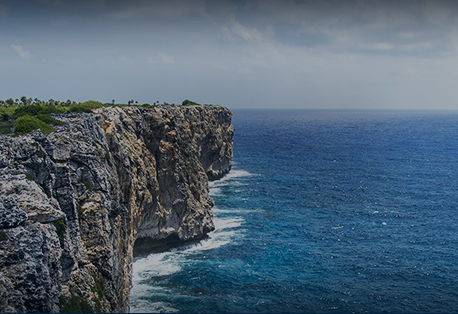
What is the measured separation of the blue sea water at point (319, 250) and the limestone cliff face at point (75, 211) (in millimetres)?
9658

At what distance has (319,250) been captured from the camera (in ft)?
192

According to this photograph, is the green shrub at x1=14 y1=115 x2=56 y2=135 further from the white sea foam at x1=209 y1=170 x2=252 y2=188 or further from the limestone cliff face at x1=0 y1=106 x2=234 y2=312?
the white sea foam at x1=209 y1=170 x2=252 y2=188

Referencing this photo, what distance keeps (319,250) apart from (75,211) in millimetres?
43364

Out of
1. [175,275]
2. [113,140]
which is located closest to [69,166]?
[113,140]

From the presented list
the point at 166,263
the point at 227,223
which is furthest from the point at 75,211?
the point at 227,223

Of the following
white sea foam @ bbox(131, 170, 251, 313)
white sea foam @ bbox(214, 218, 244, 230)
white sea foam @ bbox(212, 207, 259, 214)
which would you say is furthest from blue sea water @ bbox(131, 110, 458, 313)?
white sea foam @ bbox(212, 207, 259, 214)

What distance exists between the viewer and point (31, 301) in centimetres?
1792

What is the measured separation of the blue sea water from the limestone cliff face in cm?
966

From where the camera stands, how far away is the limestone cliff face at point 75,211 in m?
18.4

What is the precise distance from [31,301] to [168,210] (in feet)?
134

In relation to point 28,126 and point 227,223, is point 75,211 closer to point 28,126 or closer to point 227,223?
point 28,126

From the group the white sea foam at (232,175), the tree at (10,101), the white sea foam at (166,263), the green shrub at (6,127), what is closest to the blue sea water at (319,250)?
the white sea foam at (166,263)

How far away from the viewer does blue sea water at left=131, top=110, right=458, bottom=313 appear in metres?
44.2

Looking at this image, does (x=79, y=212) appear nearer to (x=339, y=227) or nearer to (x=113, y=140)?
(x=113, y=140)
